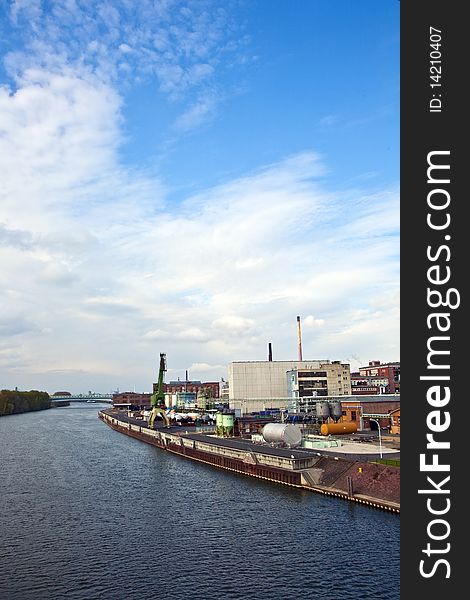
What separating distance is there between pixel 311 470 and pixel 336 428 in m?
31.2

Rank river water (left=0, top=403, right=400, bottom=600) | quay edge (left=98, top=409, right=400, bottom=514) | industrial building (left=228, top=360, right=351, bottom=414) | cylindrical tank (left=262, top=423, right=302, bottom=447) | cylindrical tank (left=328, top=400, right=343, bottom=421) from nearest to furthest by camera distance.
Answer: river water (left=0, top=403, right=400, bottom=600)
quay edge (left=98, top=409, right=400, bottom=514)
cylindrical tank (left=262, top=423, right=302, bottom=447)
cylindrical tank (left=328, top=400, right=343, bottom=421)
industrial building (left=228, top=360, right=351, bottom=414)

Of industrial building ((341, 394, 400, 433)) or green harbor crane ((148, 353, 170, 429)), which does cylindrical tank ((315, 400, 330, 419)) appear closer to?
industrial building ((341, 394, 400, 433))

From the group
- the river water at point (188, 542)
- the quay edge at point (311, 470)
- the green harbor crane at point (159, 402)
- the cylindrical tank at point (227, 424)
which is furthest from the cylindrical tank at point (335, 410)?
the green harbor crane at point (159, 402)

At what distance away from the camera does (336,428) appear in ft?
297

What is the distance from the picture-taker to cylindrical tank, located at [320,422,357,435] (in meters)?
90.1

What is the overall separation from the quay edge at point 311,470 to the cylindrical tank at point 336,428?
496 inches

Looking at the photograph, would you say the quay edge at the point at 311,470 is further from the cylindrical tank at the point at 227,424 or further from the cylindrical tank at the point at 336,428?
the cylindrical tank at the point at 336,428

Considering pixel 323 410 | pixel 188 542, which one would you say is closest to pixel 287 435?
pixel 323 410

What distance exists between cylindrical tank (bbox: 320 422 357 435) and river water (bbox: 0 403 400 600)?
972 inches

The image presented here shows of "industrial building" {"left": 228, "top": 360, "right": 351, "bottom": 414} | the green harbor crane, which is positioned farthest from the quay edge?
"industrial building" {"left": 228, "top": 360, "right": 351, "bottom": 414}

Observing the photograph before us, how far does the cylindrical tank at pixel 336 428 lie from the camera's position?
9012 centimetres

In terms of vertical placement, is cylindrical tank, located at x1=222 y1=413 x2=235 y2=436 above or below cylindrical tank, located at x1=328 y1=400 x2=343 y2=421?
below

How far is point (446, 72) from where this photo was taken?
13.0 m

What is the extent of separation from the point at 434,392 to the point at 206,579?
2799 centimetres
